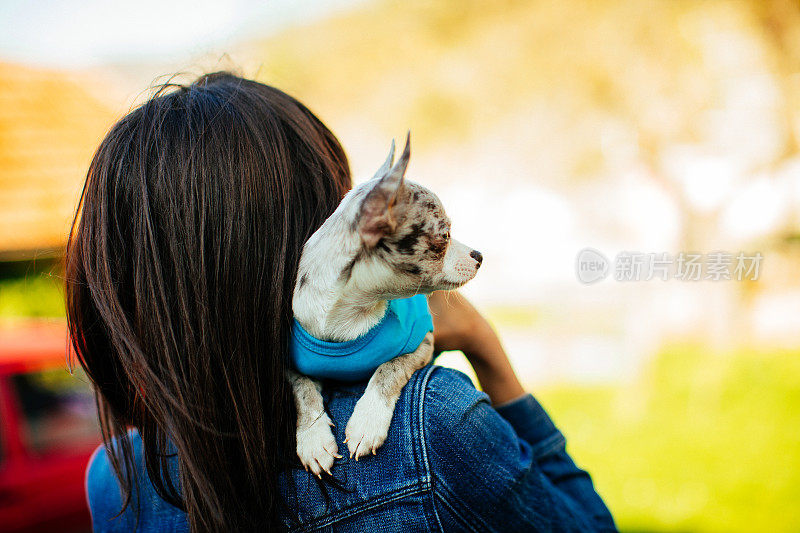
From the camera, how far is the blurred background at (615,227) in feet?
13.4

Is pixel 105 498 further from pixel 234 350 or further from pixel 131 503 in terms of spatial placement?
pixel 234 350

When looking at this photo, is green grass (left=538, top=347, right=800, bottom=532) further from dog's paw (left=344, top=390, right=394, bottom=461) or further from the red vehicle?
the red vehicle

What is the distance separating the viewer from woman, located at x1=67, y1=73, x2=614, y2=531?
113cm

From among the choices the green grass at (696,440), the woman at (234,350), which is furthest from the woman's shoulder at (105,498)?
the green grass at (696,440)

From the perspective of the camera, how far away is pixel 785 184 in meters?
6.50

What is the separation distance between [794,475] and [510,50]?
8.01 metres

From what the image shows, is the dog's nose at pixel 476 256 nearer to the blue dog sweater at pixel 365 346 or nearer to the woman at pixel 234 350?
the blue dog sweater at pixel 365 346

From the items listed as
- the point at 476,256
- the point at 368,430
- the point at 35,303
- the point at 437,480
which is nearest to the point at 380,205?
the point at 476,256

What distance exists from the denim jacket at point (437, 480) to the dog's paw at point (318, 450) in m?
0.02

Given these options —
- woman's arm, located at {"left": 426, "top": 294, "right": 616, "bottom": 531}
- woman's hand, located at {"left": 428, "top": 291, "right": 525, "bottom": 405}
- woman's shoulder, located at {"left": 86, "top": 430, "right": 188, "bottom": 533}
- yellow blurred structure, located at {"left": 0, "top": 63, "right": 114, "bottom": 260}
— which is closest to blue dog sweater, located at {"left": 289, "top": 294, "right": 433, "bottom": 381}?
woman's hand, located at {"left": 428, "top": 291, "right": 525, "bottom": 405}

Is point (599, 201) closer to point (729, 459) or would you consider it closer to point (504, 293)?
point (504, 293)

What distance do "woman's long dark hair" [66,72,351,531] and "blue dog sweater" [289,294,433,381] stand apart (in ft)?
0.24

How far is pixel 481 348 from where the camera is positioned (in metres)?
1.65

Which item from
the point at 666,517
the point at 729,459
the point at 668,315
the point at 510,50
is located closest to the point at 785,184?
the point at 668,315
